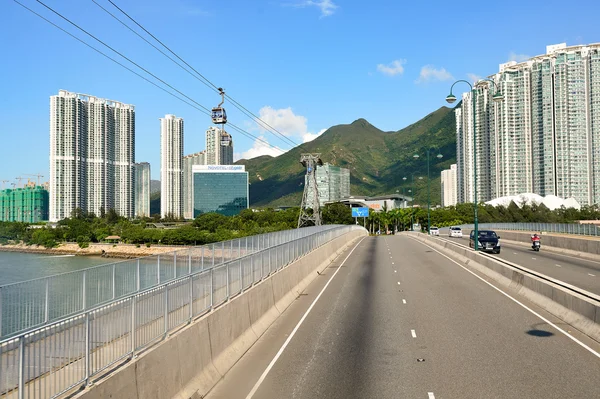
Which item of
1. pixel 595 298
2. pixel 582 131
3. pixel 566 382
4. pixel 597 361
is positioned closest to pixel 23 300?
pixel 566 382

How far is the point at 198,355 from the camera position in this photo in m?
10.7

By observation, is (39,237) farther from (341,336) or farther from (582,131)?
(582,131)

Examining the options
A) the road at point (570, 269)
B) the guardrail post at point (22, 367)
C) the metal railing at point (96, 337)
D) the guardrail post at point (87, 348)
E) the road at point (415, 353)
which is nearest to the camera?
the guardrail post at point (22, 367)

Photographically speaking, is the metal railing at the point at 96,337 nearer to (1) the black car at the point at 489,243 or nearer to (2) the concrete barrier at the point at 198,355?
(2) the concrete barrier at the point at 198,355

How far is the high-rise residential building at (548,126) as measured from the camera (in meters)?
149

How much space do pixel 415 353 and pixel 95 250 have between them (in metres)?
124

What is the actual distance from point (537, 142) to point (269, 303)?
155m

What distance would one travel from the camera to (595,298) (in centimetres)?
1558

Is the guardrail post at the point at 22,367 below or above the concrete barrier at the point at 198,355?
above

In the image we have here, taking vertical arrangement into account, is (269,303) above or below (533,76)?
below

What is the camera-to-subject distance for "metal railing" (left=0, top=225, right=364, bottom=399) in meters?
5.91

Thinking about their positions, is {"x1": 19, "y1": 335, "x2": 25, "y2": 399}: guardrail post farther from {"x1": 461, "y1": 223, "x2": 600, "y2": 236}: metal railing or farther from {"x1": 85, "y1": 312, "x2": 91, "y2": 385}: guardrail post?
{"x1": 461, "y1": 223, "x2": 600, "y2": 236}: metal railing

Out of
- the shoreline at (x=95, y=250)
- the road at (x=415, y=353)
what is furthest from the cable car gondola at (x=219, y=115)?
the shoreline at (x=95, y=250)

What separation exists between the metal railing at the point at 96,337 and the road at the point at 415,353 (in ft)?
6.02
